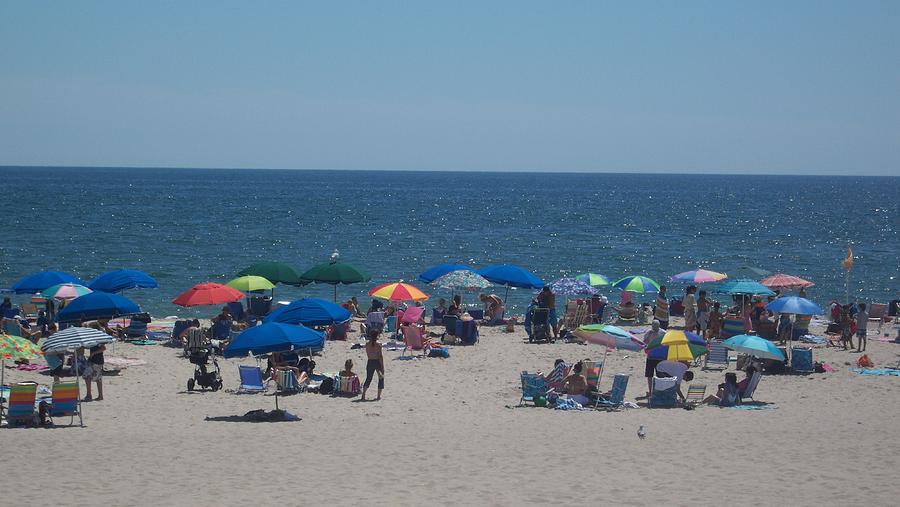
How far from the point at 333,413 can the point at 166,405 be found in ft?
8.14

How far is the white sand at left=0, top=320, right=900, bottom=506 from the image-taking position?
368 inches

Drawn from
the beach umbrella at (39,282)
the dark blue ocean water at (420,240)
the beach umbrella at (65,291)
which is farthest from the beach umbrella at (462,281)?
the dark blue ocean water at (420,240)

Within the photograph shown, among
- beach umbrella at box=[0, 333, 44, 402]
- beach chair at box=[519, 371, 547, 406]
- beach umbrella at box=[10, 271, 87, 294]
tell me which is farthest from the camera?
beach umbrella at box=[10, 271, 87, 294]

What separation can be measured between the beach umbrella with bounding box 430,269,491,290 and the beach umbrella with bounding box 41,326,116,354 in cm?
892

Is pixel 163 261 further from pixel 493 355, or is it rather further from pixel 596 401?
pixel 596 401

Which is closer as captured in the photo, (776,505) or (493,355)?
(776,505)

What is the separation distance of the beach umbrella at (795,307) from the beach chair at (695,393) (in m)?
4.47

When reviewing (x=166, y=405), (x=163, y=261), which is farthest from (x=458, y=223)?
(x=166, y=405)

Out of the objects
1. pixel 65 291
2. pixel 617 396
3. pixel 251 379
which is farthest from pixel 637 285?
pixel 65 291

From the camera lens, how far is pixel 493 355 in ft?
59.0

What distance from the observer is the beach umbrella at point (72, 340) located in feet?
40.6

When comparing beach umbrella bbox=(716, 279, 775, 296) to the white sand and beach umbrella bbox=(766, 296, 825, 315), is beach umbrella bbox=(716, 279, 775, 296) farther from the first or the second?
the white sand

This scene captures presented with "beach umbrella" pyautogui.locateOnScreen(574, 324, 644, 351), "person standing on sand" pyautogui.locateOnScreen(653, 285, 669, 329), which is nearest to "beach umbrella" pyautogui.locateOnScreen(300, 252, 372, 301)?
"person standing on sand" pyautogui.locateOnScreen(653, 285, 669, 329)

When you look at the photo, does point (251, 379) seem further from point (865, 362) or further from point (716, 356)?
point (865, 362)
